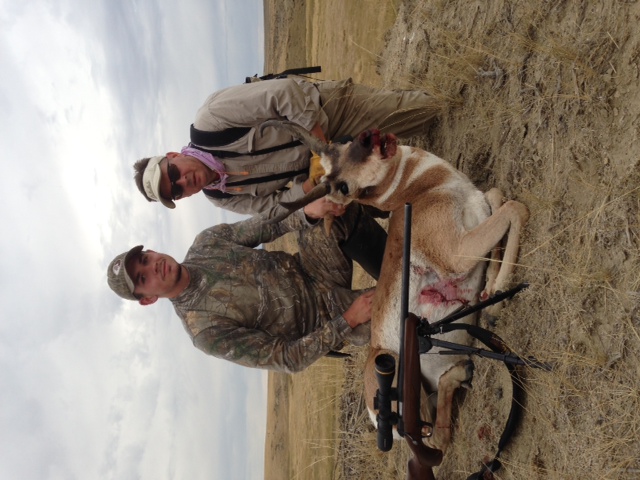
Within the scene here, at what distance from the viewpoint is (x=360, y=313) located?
496cm

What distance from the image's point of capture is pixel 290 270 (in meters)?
5.41

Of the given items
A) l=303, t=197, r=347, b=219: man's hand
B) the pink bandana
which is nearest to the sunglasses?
the pink bandana

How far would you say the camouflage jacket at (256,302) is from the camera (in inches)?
184

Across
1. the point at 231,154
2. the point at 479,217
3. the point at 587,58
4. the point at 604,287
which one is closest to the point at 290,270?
the point at 231,154

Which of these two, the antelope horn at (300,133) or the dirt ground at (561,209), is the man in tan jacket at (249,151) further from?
the dirt ground at (561,209)

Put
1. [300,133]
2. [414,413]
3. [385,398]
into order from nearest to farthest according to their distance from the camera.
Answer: [414,413], [385,398], [300,133]

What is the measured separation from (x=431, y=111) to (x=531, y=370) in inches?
144

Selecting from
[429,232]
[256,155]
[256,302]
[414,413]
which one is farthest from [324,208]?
[414,413]

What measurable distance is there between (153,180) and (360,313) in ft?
8.37

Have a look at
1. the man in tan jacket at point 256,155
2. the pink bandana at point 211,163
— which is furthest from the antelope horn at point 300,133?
the pink bandana at point 211,163

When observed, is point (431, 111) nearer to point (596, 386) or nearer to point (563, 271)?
Result: point (563, 271)

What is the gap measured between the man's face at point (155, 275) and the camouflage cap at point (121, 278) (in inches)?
2.0

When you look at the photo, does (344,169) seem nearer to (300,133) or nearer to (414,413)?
(300,133)

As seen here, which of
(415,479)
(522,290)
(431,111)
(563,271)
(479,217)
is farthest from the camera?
(431,111)
